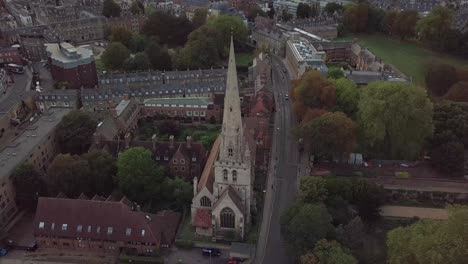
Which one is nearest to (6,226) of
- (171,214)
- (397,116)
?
(171,214)

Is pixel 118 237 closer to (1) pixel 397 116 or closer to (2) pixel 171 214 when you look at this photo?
(2) pixel 171 214

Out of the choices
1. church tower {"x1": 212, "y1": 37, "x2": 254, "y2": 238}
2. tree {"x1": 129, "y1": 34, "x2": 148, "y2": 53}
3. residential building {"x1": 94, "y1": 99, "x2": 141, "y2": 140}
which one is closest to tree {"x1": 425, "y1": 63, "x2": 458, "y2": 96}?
church tower {"x1": 212, "y1": 37, "x2": 254, "y2": 238}

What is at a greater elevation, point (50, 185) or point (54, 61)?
point (54, 61)

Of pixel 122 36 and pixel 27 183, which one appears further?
pixel 122 36

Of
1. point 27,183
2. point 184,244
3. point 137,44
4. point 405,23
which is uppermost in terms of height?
point 405,23

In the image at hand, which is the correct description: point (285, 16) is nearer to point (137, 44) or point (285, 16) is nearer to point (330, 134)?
point (137, 44)

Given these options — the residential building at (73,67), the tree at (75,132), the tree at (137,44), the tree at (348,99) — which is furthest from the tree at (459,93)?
the tree at (137,44)

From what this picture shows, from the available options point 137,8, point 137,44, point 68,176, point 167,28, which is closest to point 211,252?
point 68,176

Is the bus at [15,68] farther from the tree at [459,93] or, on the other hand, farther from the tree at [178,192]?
the tree at [459,93]
